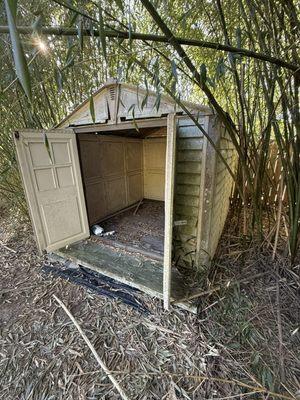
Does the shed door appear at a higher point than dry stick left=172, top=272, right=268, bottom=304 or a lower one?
higher

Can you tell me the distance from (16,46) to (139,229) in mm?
3130

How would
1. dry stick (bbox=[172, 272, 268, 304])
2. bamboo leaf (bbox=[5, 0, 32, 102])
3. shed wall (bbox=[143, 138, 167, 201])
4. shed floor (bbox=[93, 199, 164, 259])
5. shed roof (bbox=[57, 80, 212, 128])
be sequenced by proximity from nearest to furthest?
1. bamboo leaf (bbox=[5, 0, 32, 102])
2. dry stick (bbox=[172, 272, 268, 304])
3. shed roof (bbox=[57, 80, 212, 128])
4. shed floor (bbox=[93, 199, 164, 259])
5. shed wall (bbox=[143, 138, 167, 201])

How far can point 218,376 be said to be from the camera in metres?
1.37

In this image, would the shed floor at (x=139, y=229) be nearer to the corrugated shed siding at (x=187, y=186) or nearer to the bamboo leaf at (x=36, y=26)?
the corrugated shed siding at (x=187, y=186)

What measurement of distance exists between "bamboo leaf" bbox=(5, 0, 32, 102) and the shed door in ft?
6.58

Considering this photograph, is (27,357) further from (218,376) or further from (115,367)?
(218,376)

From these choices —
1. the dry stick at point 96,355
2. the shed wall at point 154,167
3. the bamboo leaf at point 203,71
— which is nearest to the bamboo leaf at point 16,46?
the bamboo leaf at point 203,71

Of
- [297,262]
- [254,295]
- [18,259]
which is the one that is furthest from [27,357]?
[297,262]

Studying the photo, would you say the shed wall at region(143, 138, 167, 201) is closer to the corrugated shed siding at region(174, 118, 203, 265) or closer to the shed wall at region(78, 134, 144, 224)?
the shed wall at region(78, 134, 144, 224)

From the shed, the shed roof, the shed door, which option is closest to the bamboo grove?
the shed roof

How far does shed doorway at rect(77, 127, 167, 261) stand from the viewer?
308 cm

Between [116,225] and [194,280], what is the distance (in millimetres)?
1936

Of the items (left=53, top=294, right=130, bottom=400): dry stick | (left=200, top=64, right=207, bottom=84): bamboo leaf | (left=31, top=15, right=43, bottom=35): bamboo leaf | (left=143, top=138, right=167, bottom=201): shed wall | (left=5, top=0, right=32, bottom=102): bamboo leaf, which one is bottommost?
(left=53, top=294, right=130, bottom=400): dry stick

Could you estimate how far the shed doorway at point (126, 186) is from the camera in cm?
308
